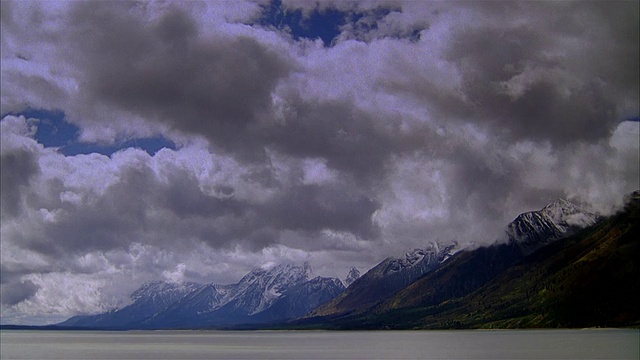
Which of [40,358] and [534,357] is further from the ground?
[40,358]

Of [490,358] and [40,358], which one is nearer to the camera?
[490,358]

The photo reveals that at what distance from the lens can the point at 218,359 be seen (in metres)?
169

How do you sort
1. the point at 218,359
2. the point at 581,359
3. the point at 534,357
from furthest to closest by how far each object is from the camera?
the point at 218,359 → the point at 534,357 → the point at 581,359

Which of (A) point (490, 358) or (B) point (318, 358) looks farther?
(B) point (318, 358)

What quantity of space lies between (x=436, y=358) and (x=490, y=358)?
546 inches

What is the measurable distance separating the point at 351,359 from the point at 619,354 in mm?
69031

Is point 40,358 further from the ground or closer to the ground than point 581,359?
further from the ground

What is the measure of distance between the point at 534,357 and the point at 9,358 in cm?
13757

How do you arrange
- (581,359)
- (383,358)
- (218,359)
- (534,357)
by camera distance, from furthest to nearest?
(218,359) → (383,358) → (534,357) → (581,359)

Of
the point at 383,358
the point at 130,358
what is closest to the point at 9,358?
the point at 130,358

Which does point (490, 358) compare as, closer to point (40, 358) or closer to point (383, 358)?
point (383, 358)

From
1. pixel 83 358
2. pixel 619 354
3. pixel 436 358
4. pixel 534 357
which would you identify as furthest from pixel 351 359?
pixel 83 358

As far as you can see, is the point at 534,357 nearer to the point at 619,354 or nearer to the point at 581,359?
the point at 581,359

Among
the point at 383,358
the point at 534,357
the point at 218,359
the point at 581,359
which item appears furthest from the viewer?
the point at 218,359
